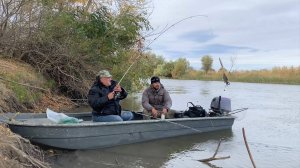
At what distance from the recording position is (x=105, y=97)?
7.21m

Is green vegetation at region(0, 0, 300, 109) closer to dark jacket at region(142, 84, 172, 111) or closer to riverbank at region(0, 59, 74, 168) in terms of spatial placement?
riverbank at region(0, 59, 74, 168)

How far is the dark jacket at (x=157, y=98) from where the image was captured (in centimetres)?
895

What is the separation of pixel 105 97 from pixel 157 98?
205 centimetres

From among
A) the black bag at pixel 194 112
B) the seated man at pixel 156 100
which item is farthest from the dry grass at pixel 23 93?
the black bag at pixel 194 112

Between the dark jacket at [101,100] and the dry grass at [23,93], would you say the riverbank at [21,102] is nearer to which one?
the dry grass at [23,93]

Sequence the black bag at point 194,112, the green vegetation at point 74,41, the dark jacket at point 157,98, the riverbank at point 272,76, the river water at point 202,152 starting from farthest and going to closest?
the riverbank at point 272,76, the green vegetation at point 74,41, the black bag at point 194,112, the dark jacket at point 157,98, the river water at point 202,152

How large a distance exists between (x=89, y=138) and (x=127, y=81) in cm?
675

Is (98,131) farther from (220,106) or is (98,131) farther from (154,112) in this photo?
(220,106)

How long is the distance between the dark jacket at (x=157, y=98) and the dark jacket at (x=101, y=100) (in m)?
1.40

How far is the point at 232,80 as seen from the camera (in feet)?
147

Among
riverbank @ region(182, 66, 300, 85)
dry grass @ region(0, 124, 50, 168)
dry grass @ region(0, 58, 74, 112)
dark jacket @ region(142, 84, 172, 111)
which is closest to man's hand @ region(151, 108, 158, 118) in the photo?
dark jacket @ region(142, 84, 172, 111)

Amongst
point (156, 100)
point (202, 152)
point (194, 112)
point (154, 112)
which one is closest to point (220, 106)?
point (194, 112)

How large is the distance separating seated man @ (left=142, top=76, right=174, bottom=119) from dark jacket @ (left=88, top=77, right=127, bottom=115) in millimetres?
1292

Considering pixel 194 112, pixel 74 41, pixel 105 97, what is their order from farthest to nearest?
pixel 74 41 < pixel 194 112 < pixel 105 97
